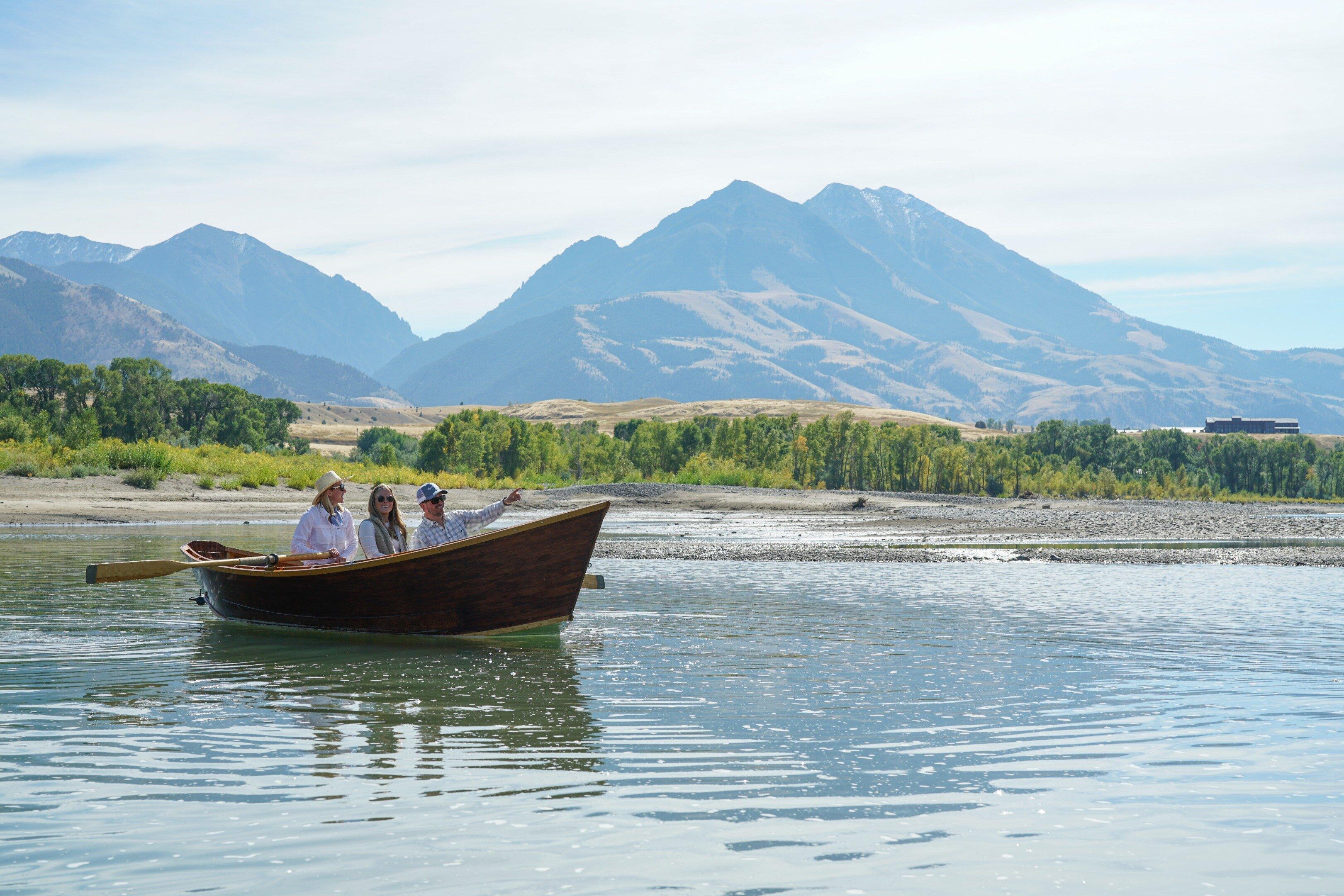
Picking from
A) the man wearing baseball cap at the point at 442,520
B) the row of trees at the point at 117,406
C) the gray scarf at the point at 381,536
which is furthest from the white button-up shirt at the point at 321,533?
the row of trees at the point at 117,406

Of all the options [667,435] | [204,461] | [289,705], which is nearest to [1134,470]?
[667,435]

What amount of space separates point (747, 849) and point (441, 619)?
33.3 feet

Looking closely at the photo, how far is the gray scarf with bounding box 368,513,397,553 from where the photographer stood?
56.2ft

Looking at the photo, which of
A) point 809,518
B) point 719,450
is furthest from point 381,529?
point 719,450

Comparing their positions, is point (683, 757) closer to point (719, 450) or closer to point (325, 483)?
point (325, 483)

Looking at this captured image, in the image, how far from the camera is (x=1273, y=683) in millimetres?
13117

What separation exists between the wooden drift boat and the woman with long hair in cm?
85

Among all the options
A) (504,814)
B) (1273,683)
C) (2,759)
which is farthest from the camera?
(1273,683)

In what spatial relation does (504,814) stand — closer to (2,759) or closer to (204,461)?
(2,759)

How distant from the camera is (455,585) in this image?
52.9 feet

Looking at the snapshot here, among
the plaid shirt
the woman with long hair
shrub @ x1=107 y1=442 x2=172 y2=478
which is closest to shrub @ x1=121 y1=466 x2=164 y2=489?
shrub @ x1=107 y1=442 x2=172 y2=478

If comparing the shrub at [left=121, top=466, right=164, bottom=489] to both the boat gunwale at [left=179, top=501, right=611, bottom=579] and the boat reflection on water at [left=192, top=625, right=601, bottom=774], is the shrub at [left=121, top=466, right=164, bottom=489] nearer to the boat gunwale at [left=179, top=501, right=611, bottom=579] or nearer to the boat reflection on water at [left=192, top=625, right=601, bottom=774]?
the boat reflection on water at [left=192, top=625, right=601, bottom=774]

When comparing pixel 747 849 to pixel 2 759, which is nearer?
pixel 747 849

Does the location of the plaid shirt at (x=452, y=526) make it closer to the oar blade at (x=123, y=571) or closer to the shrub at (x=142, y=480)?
the oar blade at (x=123, y=571)
